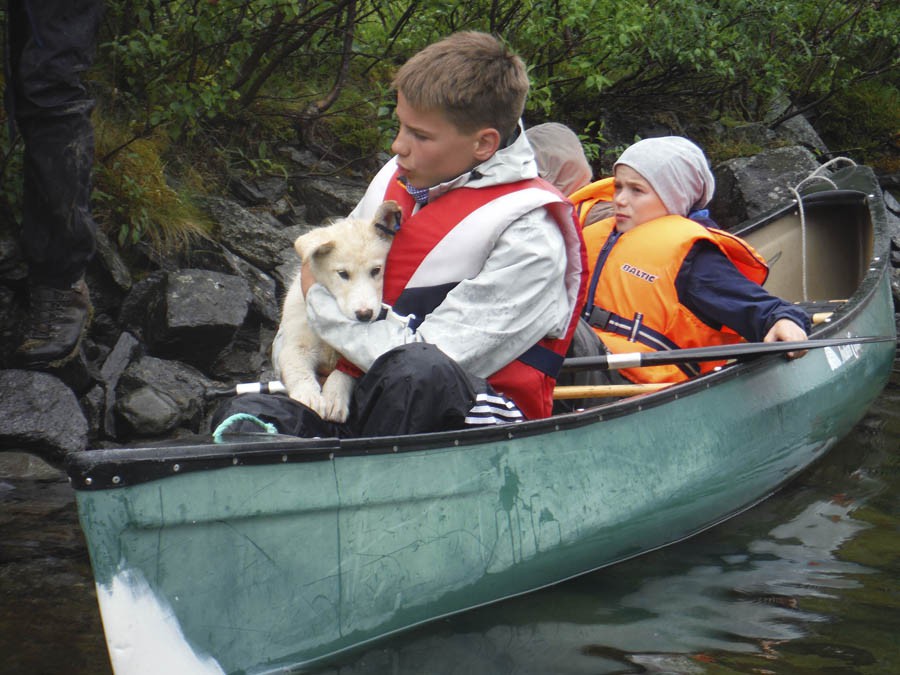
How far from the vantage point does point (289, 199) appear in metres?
7.05

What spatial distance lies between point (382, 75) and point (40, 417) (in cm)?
412

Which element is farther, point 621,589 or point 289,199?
point 289,199

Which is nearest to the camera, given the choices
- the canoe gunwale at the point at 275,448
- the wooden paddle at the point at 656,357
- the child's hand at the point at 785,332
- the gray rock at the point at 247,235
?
the canoe gunwale at the point at 275,448

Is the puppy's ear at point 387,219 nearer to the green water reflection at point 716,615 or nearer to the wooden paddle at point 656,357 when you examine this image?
the wooden paddle at point 656,357

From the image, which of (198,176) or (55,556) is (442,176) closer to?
(55,556)

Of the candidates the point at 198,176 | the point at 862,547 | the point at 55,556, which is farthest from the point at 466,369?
the point at 198,176

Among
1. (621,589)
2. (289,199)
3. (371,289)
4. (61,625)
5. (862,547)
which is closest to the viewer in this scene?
(371,289)

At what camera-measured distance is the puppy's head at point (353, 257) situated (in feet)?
9.62

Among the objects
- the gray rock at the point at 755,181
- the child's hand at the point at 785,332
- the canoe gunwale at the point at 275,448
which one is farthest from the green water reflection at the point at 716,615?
the gray rock at the point at 755,181

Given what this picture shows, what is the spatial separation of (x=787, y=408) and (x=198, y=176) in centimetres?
372

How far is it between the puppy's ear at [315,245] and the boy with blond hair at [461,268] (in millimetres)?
105

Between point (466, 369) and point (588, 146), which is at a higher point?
point (588, 146)

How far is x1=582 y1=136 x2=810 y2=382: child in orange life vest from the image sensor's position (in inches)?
162

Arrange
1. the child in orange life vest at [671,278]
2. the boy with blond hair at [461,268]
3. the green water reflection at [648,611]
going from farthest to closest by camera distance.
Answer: the child in orange life vest at [671,278], the green water reflection at [648,611], the boy with blond hair at [461,268]
